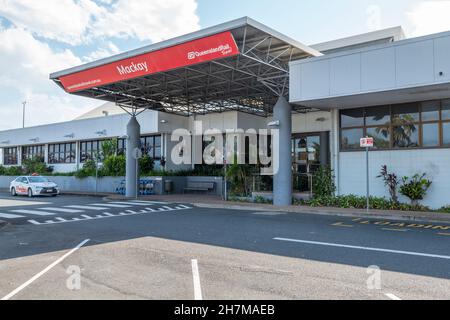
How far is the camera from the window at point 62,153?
3728 centimetres

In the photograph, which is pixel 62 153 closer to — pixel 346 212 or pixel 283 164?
pixel 283 164

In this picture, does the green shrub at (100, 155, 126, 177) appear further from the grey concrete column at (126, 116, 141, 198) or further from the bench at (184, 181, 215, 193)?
the bench at (184, 181, 215, 193)

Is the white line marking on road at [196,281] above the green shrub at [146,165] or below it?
below

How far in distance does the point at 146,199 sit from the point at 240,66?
904 cm

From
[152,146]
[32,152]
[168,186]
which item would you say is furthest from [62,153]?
[168,186]

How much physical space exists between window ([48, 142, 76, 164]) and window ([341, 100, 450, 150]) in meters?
27.1

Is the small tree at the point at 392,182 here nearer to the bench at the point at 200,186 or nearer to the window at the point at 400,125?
the window at the point at 400,125

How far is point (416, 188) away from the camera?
15.7 metres

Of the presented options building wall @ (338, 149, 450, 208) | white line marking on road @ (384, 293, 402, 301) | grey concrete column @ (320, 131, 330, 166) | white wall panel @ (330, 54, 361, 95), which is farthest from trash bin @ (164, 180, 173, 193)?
white line marking on road @ (384, 293, 402, 301)

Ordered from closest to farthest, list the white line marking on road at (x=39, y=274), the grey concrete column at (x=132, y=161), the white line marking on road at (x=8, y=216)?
1. the white line marking on road at (x=39, y=274)
2. the white line marking on road at (x=8, y=216)
3. the grey concrete column at (x=132, y=161)

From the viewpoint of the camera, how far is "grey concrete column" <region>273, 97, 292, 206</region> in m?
18.1

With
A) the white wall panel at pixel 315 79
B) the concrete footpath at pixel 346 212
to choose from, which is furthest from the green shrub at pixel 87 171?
the white wall panel at pixel 315 79

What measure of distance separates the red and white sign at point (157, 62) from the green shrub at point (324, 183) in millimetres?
7078
